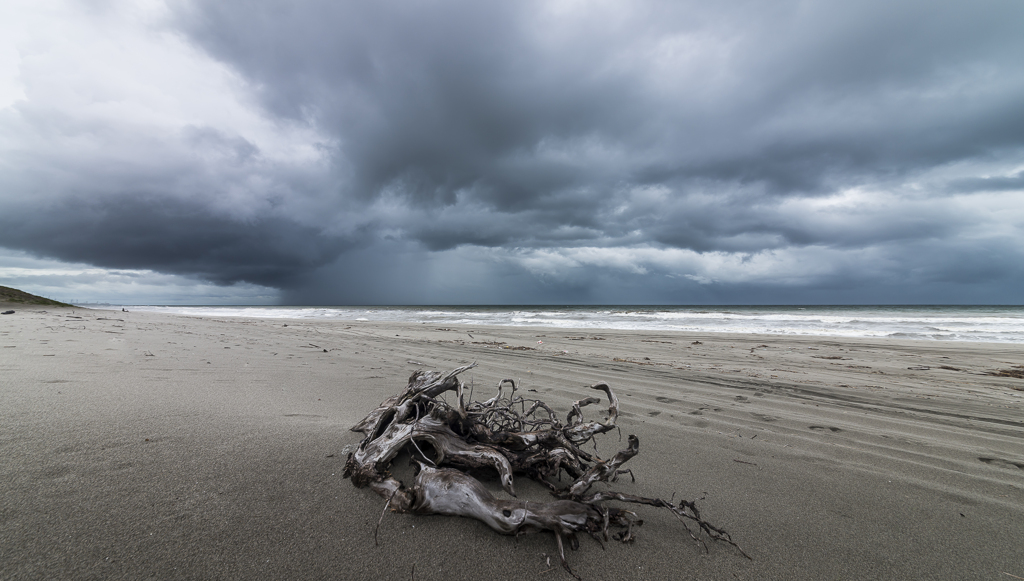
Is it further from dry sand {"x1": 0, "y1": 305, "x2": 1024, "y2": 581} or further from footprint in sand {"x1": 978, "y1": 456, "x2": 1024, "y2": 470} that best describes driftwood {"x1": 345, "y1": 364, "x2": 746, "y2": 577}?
footprint in sand {"x1": 978, "y1": 456, "x2": 1024, "y2": 470}

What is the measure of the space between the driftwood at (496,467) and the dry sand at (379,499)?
0.31 ft

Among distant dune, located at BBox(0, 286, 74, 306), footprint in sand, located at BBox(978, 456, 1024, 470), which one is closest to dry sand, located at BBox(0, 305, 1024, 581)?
footprint in sand, located at BBox(978, 456, 1024, 470)

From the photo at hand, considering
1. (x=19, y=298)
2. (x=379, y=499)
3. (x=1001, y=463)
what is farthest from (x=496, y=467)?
(x=19, y=298)

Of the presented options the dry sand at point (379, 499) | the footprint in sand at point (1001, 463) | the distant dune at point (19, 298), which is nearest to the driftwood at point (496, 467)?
the dry sand at point (379, 499)

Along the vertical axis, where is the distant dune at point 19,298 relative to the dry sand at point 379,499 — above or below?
above

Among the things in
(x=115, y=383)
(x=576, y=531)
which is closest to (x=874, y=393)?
(x=576, y=531)

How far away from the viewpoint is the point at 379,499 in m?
2.26

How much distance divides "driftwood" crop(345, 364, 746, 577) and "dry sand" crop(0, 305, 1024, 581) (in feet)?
0.31

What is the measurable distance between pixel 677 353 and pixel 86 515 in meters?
10.4

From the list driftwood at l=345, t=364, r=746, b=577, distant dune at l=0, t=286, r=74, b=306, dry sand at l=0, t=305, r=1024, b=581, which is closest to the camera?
dry sand at l=0, t=305, r=1024, b=581

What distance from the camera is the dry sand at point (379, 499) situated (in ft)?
5.90

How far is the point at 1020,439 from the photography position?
3.90m

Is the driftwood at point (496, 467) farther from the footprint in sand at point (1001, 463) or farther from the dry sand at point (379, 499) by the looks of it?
the footprint in sand at point (1001, 463)

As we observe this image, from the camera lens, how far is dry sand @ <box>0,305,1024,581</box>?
1.80 m
